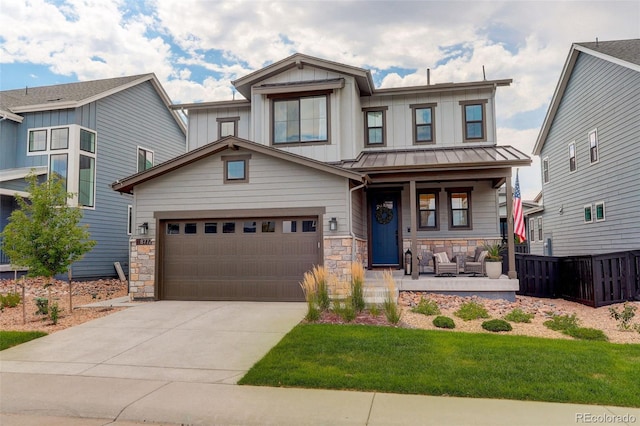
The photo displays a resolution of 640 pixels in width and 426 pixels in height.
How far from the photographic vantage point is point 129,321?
31.1ft

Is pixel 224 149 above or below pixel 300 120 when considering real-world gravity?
below

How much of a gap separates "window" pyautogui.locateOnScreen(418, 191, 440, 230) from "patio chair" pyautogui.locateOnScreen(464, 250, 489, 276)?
6.37 feet

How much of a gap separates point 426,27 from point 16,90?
17.2m

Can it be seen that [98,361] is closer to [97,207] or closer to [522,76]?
[97,207]

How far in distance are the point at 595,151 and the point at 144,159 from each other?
1760cm

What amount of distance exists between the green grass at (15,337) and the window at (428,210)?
34.4 ft

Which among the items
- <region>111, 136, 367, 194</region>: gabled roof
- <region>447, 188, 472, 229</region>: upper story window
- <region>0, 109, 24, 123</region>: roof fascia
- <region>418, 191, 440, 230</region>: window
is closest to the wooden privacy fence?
<region>447, 188, 472, 229</region>: upper story window

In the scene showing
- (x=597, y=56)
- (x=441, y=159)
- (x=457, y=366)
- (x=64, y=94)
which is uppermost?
(x=597, y=56)

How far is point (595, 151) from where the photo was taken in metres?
16.1

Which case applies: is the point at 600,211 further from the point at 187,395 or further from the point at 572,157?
the point at 187,395

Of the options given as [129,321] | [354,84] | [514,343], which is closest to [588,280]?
[514,343]

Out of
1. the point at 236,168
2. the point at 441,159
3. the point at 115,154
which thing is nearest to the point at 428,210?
the point at 441,159

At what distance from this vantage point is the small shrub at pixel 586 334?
7.48 m

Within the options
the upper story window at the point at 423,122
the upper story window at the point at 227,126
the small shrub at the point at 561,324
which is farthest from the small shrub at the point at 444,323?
the upper story window at the point at 227,126
